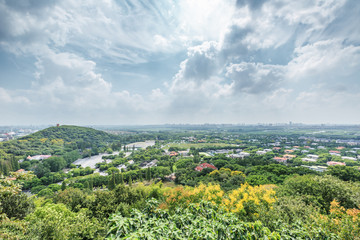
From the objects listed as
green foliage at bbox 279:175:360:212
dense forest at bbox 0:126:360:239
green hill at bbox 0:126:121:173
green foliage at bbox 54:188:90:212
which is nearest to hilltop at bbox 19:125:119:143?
green hill at bbox 0:126:121:173

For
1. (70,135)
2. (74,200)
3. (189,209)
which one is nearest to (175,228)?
(189,209)

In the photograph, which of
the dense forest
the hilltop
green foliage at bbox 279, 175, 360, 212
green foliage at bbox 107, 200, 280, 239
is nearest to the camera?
green foliage at bbox 107, 200, 280, 239

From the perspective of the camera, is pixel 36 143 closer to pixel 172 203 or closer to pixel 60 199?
pixel 60 199

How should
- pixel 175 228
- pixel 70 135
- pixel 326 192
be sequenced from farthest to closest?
pixel 70 135
pixel 326 192
pixel 175 228

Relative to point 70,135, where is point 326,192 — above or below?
above

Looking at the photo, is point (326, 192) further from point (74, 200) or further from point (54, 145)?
point (54, 145)

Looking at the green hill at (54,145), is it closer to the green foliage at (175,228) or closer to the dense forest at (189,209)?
the dense forest at (189,209)

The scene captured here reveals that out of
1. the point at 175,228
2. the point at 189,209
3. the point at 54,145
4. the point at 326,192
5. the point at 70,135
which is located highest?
the point at 175,228

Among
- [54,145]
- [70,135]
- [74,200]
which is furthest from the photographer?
[70,135]

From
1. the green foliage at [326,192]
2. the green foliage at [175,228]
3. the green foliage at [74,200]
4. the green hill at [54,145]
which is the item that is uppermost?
the green foliage at [175,228]

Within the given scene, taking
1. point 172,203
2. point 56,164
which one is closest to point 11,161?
point 56,164

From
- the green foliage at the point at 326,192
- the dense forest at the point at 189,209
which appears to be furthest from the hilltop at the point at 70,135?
the green foliage at the point at 326,192

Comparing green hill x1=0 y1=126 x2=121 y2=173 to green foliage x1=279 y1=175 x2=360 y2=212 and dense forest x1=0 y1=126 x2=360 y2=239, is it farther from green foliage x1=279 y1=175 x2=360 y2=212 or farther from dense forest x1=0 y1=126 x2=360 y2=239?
green foliage x1=279 y1=175 x2=360 y2=212

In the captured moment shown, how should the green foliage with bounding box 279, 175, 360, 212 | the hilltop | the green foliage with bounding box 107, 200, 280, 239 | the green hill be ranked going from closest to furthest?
the green foliage with bounding box 107, 200, 280, 239 < the green foliage with bounding box 279, 175, 360, 212 < the green hill < the hilltop
